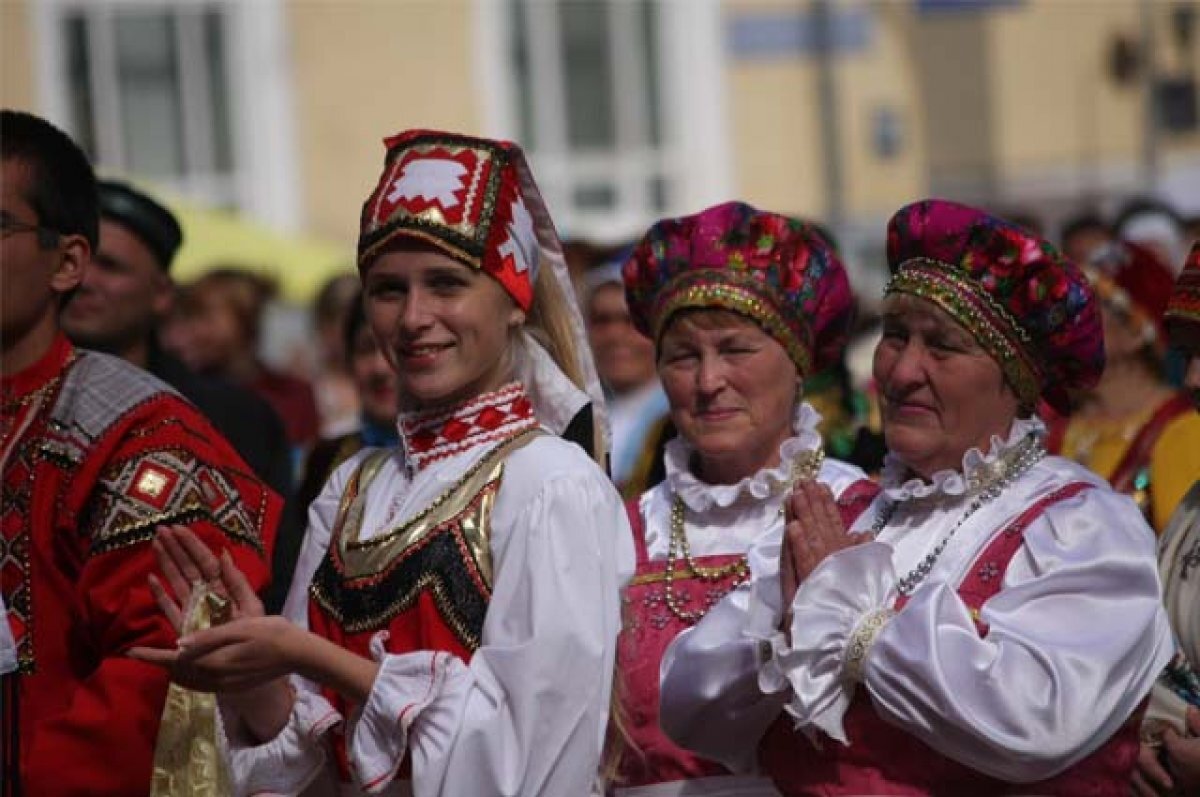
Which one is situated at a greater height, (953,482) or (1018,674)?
(953,482)

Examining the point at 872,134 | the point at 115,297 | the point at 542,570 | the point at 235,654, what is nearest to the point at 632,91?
the point at 872,134

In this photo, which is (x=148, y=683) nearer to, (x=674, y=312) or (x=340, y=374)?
(x=674, y=312)

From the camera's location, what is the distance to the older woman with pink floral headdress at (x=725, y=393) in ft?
15.6

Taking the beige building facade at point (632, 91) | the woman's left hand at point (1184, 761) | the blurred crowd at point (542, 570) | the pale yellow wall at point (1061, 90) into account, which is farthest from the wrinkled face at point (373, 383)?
the pale yellow wall at point (1061, 90)

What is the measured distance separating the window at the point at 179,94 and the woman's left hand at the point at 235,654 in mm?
13638

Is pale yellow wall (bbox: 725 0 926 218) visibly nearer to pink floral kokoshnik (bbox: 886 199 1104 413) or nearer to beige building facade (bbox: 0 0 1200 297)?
beige building facade (bbox: 0 0 1200 297)

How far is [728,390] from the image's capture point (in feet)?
15.9

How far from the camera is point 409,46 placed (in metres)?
16.6

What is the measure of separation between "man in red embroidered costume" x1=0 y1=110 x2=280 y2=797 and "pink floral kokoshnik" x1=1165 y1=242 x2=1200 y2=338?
1765mm

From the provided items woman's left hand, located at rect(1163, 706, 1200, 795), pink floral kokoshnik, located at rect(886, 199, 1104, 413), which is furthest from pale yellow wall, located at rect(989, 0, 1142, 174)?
woman's left hand, located at rect(1163, 706, 1200, 795)

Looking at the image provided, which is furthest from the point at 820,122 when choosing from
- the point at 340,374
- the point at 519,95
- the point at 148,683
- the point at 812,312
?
the point at 148,683

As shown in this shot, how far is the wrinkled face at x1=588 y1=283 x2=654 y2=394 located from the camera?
7.44m

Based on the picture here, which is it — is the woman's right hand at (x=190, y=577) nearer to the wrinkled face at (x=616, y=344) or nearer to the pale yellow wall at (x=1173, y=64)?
the wrinkled face at (x=616, y=344)

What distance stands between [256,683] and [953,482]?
1.27m
